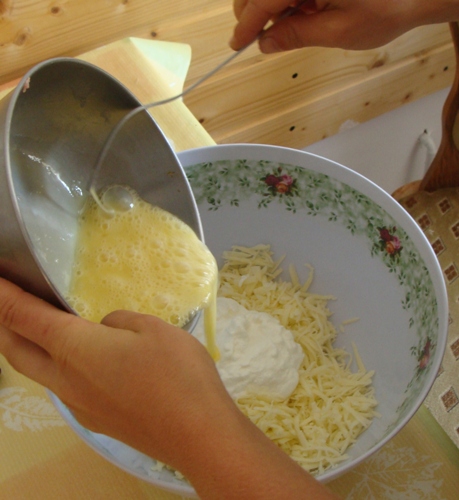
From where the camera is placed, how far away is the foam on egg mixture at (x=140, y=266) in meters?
0.58

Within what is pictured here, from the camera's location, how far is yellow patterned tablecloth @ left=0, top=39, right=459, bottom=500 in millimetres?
634

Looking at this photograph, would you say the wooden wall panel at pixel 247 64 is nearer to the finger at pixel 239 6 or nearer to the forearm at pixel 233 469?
the finger at pixel 239 6

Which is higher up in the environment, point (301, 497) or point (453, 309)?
point (301, 497)

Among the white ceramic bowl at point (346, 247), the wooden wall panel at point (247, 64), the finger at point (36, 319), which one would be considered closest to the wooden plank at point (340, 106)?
the wooden wall panel at point (247, 64)

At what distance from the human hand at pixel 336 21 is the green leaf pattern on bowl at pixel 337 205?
0.18m

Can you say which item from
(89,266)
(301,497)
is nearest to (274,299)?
(89,266)

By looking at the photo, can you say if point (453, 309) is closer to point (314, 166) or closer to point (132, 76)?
point (314, 166)

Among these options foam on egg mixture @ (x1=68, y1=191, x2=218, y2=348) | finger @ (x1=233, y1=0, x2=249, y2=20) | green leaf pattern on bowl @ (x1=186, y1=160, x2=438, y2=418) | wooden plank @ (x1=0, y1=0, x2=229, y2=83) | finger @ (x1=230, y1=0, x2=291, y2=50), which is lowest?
green leaf pattern on bowl @ (x1=186, y1=160, x2=438, y2=418)

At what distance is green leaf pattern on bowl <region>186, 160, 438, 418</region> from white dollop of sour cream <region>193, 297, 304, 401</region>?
0.56 ft

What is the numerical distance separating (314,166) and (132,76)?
1.28ft

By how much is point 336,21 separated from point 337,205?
0.82 feet

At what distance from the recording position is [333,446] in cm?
66

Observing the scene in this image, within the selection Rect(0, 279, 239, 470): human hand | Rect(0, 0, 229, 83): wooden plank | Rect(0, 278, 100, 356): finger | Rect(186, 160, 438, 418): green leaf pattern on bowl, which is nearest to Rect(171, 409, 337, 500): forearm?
Rect(0, 279, 239, 470): human hand

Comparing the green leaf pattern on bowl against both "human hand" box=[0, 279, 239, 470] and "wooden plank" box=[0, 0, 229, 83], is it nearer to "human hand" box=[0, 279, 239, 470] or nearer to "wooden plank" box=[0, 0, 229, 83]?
"human hand" box=[0, 279, 239, 470]
